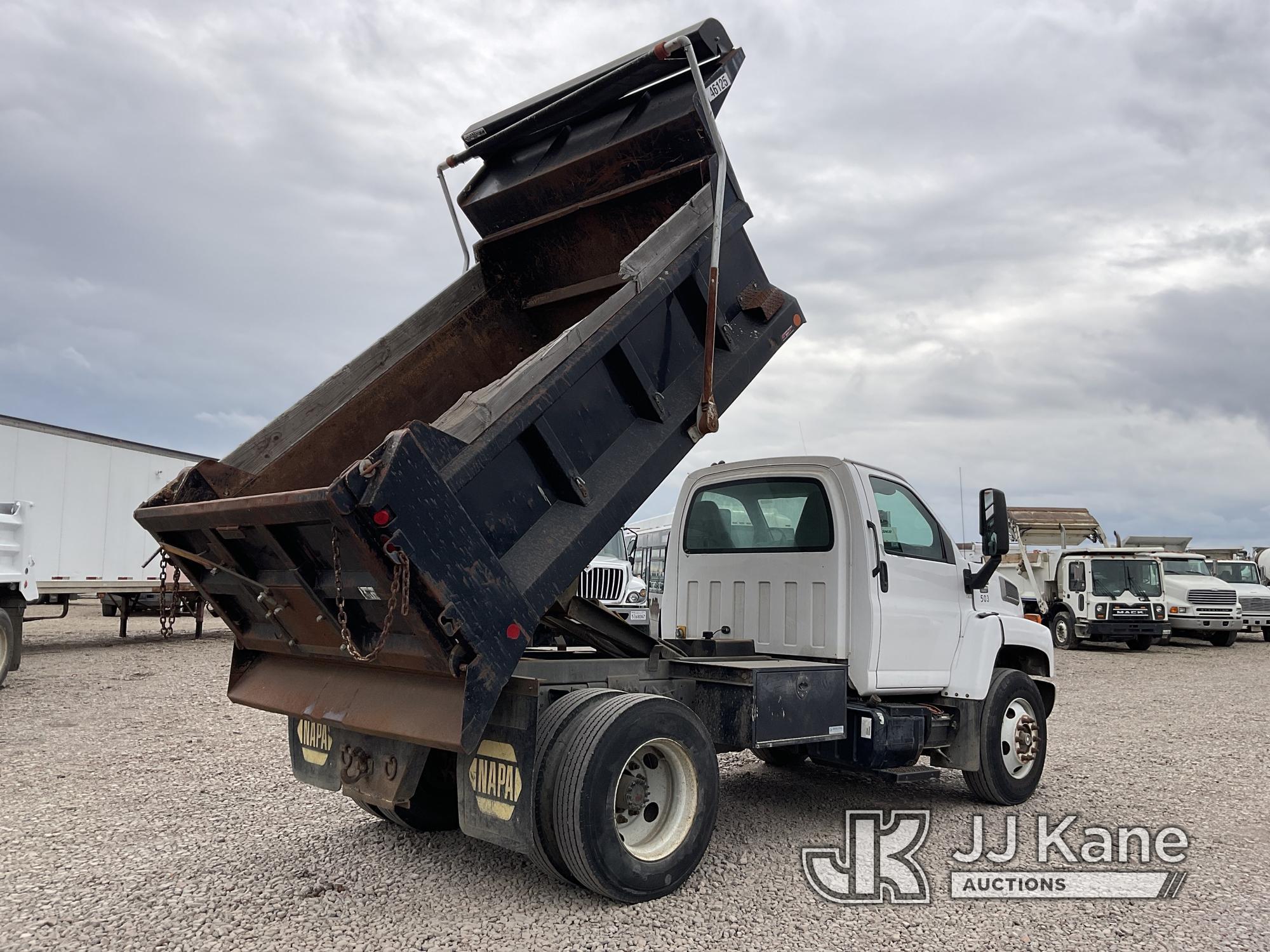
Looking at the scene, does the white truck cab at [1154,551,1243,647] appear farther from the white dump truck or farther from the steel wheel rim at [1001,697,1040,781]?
the steel wheel rim at [1001,697,1040,781]

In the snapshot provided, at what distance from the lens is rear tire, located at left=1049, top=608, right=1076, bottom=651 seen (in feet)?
73.2

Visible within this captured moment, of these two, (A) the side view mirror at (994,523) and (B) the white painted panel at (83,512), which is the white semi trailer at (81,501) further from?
(A) the side view mirror at (994,523)

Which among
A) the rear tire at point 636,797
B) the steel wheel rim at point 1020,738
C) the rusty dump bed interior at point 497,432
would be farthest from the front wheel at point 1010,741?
the rusty dump bed interior at point 497,432

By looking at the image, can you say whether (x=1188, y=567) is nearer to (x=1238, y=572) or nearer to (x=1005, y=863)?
(x=1238, y=572)

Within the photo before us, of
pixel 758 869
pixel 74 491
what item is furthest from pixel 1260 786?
pixel 74 491

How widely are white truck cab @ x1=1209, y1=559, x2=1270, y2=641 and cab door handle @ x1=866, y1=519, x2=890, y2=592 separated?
71.3ft

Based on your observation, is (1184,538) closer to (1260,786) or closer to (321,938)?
(1260,786)

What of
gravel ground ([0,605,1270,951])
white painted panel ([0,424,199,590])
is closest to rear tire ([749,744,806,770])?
gravel ground ([0,605,1270,951])

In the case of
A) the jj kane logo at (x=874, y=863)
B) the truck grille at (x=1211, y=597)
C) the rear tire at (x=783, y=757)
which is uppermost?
the truck grille at (x=1211, y=597)

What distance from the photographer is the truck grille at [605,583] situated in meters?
14.0

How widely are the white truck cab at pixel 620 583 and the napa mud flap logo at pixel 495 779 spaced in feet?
31.2

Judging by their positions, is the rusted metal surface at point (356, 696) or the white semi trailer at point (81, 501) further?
the white semi trailer at point (81, 501)

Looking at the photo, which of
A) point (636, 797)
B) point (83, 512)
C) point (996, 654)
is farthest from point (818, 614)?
point (83, 512)

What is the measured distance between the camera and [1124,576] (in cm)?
2158
